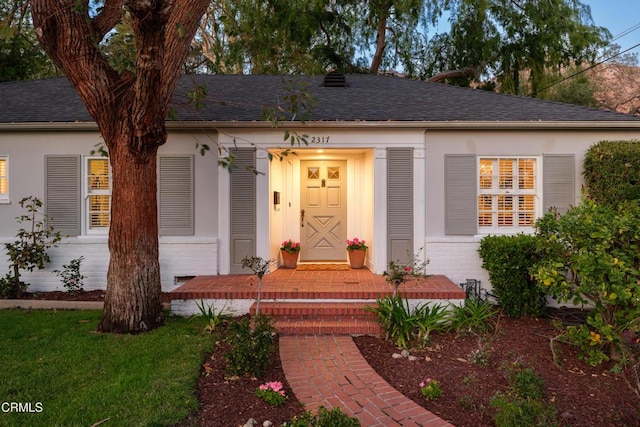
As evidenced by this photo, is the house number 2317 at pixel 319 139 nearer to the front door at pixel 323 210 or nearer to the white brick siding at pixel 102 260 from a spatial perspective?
the front door at pixel 323 210

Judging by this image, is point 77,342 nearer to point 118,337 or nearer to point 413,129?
point 118,337

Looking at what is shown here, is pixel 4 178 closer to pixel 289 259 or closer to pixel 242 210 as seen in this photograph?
pixel 242 210

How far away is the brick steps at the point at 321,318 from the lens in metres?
5.32

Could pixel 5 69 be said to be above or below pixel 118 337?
above

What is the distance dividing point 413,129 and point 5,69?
52.5 feet

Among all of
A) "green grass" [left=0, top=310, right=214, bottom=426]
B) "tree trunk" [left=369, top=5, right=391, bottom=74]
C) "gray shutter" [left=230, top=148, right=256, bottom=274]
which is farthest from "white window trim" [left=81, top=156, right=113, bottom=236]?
"tree trunk" [left=369, top=5, right=391, bottom=74]

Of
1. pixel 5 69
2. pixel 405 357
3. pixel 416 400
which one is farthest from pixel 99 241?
pixel 5 69

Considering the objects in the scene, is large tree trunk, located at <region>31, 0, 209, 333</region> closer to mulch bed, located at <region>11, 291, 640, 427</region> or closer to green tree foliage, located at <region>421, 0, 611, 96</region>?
mulch bed, located at <region>11, 291, 640, 427</region>

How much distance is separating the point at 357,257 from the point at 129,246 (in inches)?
169

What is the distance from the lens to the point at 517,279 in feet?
20.0

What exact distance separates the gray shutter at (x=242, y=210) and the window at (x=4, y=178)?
4.19 meters

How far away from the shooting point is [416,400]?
3643 millimetres

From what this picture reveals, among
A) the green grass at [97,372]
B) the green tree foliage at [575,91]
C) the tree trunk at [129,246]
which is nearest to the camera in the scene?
the green grass at [97,372]

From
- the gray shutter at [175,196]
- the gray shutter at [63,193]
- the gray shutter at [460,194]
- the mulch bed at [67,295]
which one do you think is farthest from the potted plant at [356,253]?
the gray shutter at [63,193]
